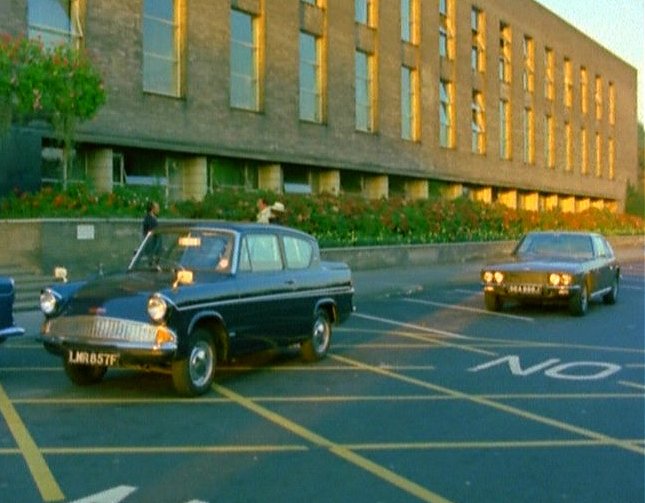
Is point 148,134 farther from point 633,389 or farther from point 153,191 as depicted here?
point 633,389

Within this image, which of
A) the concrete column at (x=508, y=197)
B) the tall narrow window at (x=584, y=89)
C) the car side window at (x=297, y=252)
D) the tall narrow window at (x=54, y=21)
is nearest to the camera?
the car side window at (x=297, y=252)

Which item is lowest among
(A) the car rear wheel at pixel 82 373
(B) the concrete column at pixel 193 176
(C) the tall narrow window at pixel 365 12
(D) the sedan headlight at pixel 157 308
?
(A) the car rear wheel at pixel 82 373

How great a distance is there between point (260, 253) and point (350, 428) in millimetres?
3332

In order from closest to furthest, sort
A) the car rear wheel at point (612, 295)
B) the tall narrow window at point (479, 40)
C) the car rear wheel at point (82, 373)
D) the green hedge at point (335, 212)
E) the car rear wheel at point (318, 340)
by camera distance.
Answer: the car rear wheel at point (82, 373)
the car rear wheel at point (318, 340)
the car rear wheel at point (612, 295)
the green hedge at point (335, 212)
the tall narrow window at point (479, 40)

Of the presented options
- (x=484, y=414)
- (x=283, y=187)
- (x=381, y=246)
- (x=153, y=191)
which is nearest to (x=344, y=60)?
(x=283, y=187)

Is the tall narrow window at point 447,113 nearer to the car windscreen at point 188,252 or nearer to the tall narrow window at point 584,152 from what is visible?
the tall narrow window at point 584,152

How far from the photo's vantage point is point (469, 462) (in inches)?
275

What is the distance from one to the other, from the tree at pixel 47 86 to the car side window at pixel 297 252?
9.22 m

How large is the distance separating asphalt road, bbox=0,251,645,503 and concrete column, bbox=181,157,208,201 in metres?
15.8

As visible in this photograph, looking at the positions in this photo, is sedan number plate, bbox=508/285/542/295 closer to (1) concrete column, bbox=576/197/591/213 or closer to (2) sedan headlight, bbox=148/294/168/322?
(2) sedan headlight, bbox=148/294/168/322

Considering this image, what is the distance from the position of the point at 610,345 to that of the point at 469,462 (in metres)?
7.43

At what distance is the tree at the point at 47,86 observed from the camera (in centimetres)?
1894

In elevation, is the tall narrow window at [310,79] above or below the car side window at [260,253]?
above

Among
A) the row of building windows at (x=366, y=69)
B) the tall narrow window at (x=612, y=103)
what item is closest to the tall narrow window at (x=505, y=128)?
the row of building windows at (x=366, y=69)
